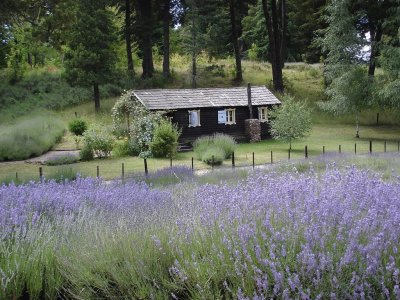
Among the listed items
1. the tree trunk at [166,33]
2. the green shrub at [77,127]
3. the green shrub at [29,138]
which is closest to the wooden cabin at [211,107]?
the green shrub at [77,127]

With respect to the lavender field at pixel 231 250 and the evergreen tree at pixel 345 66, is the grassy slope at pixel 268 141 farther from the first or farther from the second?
the lavender field at pixel 231 250

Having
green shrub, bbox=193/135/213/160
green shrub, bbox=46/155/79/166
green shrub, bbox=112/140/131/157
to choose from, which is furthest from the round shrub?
green shrub, bbox=46/155/79/166

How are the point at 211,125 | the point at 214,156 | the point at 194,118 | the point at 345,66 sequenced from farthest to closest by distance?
the point at 345,66 → the point at 211,125 → the point at 194,118 → the point at 214,156

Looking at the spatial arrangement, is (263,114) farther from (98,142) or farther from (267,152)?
(98,142)

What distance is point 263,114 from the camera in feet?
101

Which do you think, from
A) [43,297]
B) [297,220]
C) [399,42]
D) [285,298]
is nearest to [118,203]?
[43,297]

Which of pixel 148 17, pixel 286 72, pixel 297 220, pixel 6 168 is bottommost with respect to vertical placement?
pixel 6 168

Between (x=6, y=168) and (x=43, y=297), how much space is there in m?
18.4

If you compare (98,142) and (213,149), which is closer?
(213,149)

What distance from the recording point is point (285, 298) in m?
3.36

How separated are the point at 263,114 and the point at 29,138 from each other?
47.3ft

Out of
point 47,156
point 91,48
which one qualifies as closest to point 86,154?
point 47,156

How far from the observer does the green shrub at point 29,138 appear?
78.2 ft

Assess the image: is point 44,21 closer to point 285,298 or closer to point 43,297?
point 43,297
